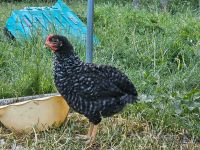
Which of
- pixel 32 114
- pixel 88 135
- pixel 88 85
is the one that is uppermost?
pixel 88 85

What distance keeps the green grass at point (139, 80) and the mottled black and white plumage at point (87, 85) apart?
24 cm

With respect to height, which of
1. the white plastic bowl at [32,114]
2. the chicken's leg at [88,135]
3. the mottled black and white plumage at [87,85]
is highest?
the mottled black and white plumage at [87,85]

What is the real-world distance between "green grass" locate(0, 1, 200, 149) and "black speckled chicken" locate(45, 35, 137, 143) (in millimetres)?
247

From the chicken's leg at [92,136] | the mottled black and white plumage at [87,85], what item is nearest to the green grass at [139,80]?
the chicken's leg at [92,136]

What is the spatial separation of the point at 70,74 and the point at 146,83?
3.66ft

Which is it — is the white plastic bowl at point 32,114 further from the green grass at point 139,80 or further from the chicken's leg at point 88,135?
→ the chicken's leg at point 88,135

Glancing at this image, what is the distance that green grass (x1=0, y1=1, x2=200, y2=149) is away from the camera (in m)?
3.46

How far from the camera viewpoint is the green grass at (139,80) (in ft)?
11.3

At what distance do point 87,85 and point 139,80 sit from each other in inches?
50.4

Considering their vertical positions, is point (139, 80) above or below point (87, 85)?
below

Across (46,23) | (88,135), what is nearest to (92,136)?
(88,135)

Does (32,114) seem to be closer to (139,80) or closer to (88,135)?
(88,135)

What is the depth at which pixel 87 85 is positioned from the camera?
3.30 metres

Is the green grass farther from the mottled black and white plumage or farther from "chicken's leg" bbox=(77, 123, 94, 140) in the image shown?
the mottled black and white plumage
